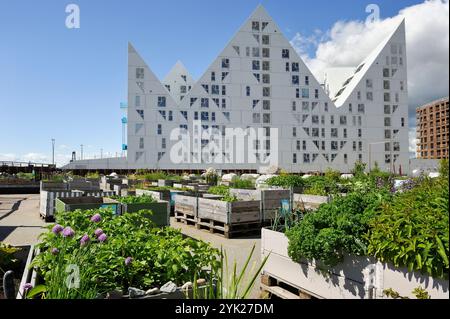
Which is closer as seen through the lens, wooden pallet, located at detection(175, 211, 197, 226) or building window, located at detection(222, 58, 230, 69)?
wooden pallet, located at detection(175, 211, 197, 226)

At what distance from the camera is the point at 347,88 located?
61.9 metres

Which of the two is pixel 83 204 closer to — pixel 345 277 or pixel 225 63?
pixel 345 277

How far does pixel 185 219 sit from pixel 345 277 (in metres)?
9.97

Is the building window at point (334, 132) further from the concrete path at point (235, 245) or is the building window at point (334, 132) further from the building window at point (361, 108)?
the concrete path at point (235, 245)

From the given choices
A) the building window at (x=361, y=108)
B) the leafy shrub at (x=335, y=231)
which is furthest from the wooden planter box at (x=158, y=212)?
the building window at (x=361, y=108)

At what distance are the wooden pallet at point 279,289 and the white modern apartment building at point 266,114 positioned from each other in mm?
46855

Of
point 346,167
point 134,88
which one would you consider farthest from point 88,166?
point 346,167

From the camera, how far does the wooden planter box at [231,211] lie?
38.7 feet

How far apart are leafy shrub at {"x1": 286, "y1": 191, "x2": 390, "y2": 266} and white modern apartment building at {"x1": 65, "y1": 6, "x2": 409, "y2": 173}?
4755 centimetres

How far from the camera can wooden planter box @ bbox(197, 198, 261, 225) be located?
38.7 feet

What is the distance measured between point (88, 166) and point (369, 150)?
43.0 meters

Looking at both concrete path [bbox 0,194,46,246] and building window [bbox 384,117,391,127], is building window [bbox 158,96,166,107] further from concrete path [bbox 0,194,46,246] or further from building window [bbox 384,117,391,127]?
building window [bbox 384,117,391,127]

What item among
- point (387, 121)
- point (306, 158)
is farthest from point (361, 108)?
point (306, 158)

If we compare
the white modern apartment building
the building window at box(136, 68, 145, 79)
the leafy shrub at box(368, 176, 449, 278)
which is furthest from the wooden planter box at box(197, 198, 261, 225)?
the building window at box(136, 68, 145, 79)
